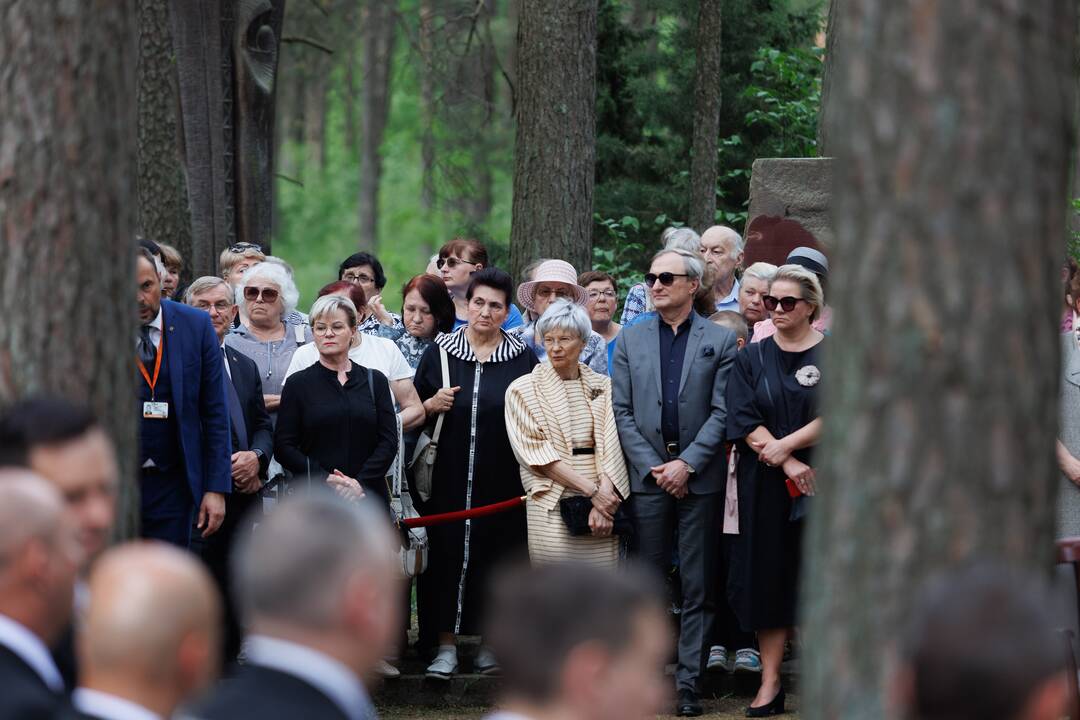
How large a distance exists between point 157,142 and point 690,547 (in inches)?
223

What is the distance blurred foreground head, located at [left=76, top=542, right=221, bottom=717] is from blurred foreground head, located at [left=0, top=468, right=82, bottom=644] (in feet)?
1.21

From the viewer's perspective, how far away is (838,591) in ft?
11.4

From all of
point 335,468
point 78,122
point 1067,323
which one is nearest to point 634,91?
point 1067,323

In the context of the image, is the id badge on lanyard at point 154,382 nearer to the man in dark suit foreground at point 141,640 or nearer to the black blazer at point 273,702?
the man in dark suit foreground at point 141,640

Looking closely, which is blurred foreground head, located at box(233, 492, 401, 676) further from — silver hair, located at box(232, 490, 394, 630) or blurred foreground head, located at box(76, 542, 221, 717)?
blurred foreground head, located at box(76, 542, 221, 717)

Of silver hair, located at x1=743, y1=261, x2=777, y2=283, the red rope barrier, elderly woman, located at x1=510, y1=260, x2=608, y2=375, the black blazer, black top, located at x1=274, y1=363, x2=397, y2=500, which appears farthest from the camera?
silver hair, located at x1=743, y1=261, x2=777, y2=283

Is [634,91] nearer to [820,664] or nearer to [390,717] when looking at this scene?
[390,717]

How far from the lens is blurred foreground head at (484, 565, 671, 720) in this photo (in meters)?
2.69

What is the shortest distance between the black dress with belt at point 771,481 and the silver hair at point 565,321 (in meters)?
0.86

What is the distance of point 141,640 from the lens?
2848 mm

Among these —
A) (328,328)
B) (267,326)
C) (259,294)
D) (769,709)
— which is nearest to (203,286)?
(259,294)

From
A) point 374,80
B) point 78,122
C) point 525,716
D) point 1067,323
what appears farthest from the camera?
point 374,80

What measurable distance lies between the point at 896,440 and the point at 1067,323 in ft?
21.2

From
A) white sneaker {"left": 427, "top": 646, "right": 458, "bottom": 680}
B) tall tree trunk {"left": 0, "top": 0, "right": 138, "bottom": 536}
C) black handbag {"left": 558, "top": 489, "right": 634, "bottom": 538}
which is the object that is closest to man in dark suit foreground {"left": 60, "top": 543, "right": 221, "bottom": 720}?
tall tree trunk {"left": 0, "top": 0, "right": 138, "bottom": 536}
